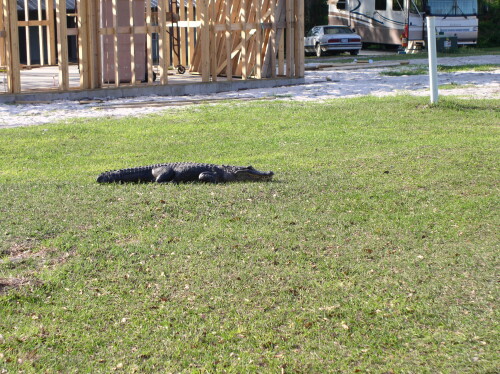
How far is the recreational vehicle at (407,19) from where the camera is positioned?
30.3 m

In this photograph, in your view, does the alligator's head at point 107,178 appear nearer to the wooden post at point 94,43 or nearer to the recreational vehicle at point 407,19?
the wooden post at point 94,43

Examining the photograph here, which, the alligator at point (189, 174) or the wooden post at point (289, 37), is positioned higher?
the wooden post at point (289, 37)

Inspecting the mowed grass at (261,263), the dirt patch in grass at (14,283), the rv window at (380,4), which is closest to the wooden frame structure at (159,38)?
the mowed grass at (261,263)

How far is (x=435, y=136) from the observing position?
36.5ft

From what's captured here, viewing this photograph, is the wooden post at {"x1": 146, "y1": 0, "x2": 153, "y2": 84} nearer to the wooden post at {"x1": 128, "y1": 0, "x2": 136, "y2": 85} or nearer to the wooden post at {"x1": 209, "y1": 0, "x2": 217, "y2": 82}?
the wooden post at {"x1": 128, "y1": 0, "x2": 136, "y2": 85}

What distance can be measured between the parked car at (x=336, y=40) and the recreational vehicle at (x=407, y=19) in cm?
176

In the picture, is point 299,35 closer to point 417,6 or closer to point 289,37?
point 289,37

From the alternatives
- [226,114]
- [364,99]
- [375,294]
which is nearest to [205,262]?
[375,294]

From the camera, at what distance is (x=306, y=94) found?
17.7 metres

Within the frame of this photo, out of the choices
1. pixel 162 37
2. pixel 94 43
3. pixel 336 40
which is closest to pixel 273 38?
pixel 162 37

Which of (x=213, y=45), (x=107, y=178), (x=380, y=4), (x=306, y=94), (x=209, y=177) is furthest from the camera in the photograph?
(x=380, y=4)

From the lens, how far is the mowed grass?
4.43 meters

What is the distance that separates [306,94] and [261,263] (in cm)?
1218

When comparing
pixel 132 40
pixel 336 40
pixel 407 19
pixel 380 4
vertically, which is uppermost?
pixel 380 4
